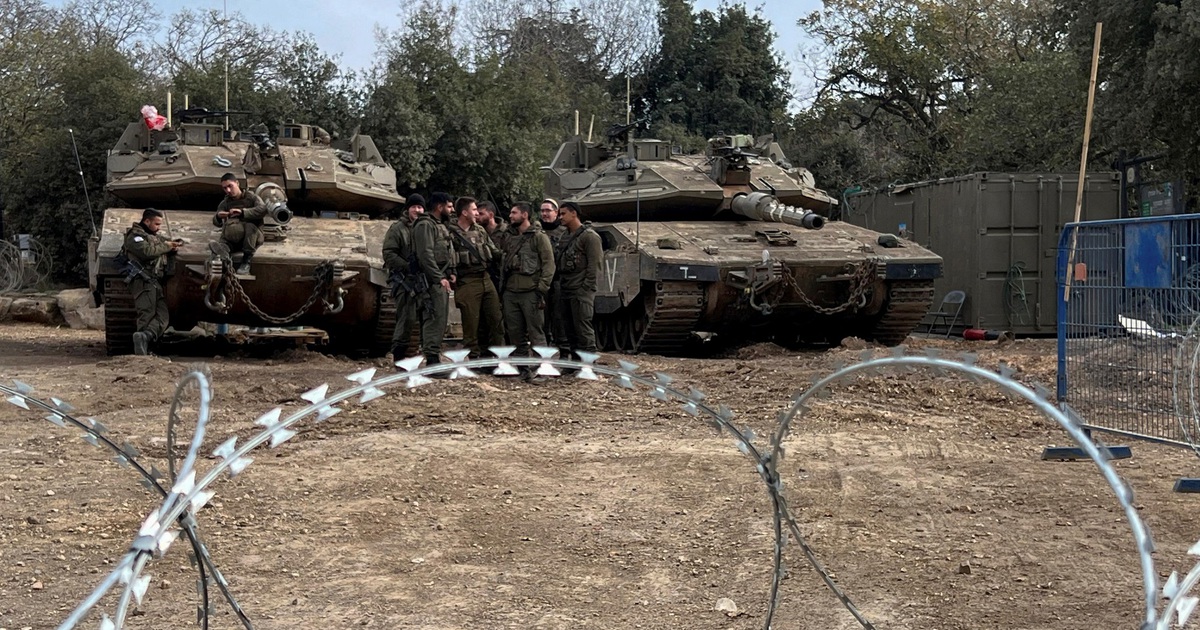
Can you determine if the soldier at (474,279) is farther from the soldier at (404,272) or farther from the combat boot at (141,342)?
the combat boot at (141,342)

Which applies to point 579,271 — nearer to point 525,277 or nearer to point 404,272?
point 525,277

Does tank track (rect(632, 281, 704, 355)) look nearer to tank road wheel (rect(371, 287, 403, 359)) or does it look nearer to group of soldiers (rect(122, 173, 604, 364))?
group of soldiers (rect(122, 173, 604, 364))

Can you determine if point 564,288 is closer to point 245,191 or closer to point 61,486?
point 245,191

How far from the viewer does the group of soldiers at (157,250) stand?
11812 mm

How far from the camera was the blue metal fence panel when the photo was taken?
6695 millimetres

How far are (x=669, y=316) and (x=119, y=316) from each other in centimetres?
520

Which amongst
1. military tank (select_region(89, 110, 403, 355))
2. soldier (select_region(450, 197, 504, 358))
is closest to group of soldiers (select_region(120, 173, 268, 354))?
military tank (select_region(89, 110, 403, 355))

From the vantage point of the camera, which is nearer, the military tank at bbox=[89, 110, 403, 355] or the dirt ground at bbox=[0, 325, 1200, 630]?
the dirt ground at bbox=[0, 325, 1200, 630]

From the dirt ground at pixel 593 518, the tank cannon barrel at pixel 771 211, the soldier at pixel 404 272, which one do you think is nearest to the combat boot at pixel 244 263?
the soldier at pixel 404 272

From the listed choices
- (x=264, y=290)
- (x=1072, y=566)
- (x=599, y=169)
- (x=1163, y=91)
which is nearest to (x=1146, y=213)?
(x=1163, y=91)

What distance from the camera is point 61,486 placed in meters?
6.70

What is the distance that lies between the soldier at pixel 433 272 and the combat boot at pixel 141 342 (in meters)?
3.16

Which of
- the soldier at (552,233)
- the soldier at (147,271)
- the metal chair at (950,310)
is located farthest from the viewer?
the metal chair at (950,310)

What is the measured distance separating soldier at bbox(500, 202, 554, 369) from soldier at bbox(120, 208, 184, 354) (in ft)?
10.8
